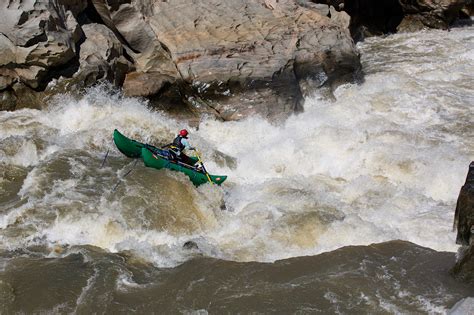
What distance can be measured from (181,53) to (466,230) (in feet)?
25.3

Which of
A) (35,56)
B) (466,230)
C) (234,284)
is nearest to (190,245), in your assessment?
(234,284)

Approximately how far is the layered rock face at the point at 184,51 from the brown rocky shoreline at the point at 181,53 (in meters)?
0.02

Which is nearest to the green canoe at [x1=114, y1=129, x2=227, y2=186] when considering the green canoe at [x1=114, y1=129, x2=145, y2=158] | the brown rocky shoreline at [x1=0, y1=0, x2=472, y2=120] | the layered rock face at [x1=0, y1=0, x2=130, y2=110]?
the green canoe at [x1=114, y1=129, x2=145, y2=158]

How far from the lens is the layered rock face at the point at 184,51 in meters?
11.6

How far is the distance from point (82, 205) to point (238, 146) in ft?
13.9

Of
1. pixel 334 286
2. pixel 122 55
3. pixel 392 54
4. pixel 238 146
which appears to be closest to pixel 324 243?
pixel 334 286

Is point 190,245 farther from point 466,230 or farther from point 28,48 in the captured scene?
point 28,48

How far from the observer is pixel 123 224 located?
26.0ft

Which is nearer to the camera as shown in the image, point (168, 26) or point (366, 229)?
point (366, 229)

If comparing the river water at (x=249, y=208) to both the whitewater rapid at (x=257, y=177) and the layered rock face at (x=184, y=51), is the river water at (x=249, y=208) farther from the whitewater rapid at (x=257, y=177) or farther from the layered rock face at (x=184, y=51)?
the layered rock face at (x=184, y=51)

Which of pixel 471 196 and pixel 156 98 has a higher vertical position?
pixel 471 196

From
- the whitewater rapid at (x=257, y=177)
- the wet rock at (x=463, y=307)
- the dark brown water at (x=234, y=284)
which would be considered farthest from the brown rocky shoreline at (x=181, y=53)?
the wet rock at (x=463, y=307)

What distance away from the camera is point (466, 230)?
22.7ft

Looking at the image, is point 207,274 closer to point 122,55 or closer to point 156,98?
point 156,98
